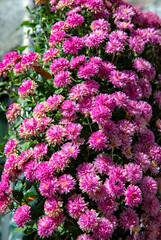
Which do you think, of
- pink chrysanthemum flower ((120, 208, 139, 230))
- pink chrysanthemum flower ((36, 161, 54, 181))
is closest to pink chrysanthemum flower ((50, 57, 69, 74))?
pink chrysanthemum flower ((36, 161, 54, 181))

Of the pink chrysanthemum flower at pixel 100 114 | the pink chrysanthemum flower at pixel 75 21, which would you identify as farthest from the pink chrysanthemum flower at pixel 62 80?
the pink chrysanthemum flower at pixel 75 21

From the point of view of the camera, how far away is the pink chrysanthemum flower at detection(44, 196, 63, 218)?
46.8 inches

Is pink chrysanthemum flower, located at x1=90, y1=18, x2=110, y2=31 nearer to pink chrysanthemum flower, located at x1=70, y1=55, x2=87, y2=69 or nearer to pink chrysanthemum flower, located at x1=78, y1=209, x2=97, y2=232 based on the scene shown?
pink chrysanthemum flower, located at x1=70, y1=55, x2=87, y2=69

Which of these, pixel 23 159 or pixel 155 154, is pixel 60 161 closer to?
pixel 23 159

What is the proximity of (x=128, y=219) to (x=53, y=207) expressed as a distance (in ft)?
1.11

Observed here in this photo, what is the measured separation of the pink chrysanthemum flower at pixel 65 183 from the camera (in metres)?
1.21

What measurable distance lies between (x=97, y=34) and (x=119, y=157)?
0.64m

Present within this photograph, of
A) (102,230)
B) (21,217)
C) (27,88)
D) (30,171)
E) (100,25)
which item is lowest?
(102,230)

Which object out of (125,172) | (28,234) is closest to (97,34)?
(125,172)

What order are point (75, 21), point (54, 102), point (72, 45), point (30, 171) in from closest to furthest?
1. point (30, 171)
2. point (54, 102)
3. point (72, 45)
4. point (75, 21)

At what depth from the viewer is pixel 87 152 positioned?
1.40 m

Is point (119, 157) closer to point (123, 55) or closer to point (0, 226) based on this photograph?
point (123, 55)

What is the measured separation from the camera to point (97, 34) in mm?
1528

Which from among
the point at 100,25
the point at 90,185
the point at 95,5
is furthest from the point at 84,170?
the point at 95,5
